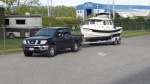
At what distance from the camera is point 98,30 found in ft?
86.0

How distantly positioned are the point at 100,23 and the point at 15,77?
56.7ft

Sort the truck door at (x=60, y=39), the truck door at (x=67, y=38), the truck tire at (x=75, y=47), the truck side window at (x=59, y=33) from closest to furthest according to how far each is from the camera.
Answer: the truck door at (x=60, y=39) < the truck side window at (x=59, y=33) < the truck door at (x=67, y=38) < the truck tire at (x=75, y=47)

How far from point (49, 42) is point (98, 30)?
9410mm

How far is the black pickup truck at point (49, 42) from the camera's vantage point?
1730 cm

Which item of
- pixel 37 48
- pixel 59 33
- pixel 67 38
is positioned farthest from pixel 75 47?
pixel 37 48

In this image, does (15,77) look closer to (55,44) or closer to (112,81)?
(112,81)

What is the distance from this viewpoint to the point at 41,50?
1723 cm

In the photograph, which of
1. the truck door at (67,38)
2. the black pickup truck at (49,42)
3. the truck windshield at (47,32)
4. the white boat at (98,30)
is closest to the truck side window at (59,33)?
the black pickup truck at (49,42)

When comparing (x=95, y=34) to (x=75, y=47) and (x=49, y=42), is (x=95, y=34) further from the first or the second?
(x=49, y=42)

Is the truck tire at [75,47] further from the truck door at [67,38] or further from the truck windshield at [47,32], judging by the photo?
the truck windshield at [47,32]

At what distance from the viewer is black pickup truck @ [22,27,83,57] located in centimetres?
1730

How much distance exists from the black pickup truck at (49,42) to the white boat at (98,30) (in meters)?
5.28

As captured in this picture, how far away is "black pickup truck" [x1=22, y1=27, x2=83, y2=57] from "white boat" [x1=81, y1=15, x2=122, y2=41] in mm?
5279

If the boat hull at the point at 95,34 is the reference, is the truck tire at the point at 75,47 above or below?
below
